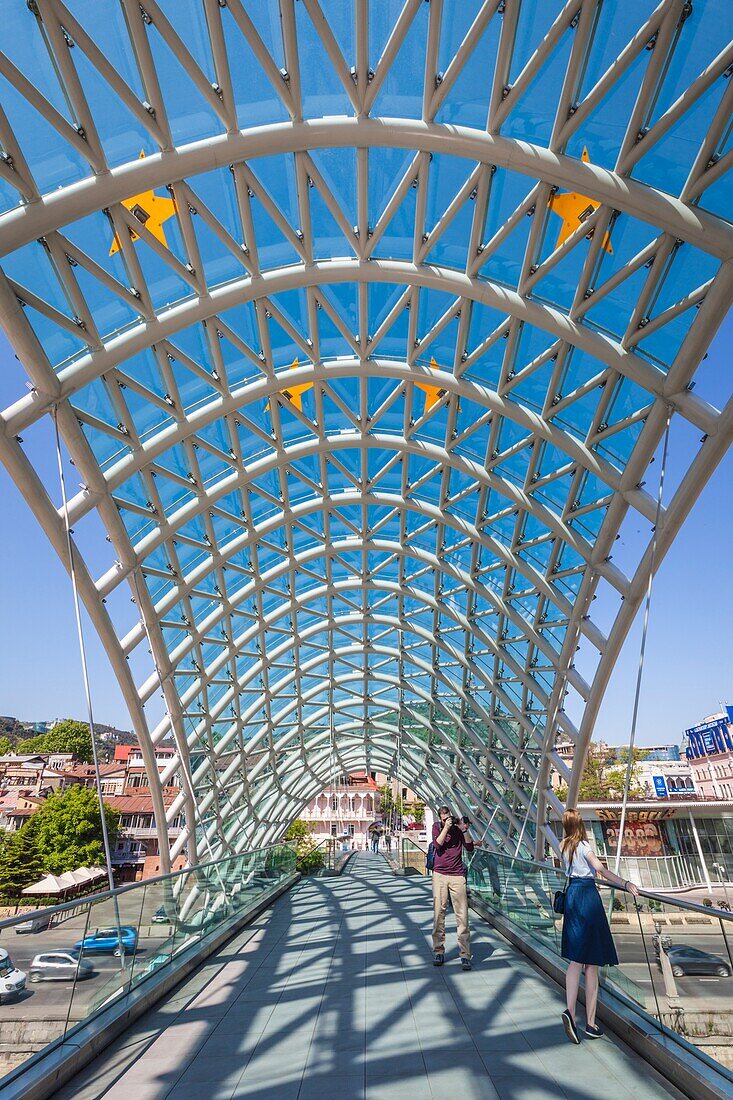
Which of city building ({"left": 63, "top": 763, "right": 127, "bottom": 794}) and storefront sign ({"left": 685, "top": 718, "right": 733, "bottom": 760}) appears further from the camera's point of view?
city building ({"left": 63, "top": 763, "right": 127, "bottom": 794})

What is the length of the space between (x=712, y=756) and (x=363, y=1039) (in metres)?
86.5

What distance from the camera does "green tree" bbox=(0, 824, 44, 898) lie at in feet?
186

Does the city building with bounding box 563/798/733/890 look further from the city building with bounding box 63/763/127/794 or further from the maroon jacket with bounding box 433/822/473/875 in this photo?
the city building with bounding box 63/763/127/794

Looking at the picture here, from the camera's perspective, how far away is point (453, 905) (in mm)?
9727

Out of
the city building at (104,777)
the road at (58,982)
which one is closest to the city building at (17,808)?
the city building at (104,777)

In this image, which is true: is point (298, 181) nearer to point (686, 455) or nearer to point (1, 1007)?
point (686, 455)

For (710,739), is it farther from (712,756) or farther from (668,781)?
(668,781)

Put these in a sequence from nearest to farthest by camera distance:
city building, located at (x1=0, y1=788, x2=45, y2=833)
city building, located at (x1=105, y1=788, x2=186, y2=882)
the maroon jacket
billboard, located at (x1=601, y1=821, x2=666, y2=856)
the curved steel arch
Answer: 1. the maroon jacket
2. the curved steel arch
3. billboard, located at (x1=601, y1=821, x2=666, y2=856)
4. city building, located at (x1=105, y1=788, x2=186, y2=882)
5. city building, located at (x1=0, y1=788, x2=45, y2=833)

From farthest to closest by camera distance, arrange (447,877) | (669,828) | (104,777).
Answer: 1. (104,777)
2. (669,828)
3. (447,877)

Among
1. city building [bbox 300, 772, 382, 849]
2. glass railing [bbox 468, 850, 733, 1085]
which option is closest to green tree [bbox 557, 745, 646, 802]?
city building [bbox 300, 772, 382, 849]

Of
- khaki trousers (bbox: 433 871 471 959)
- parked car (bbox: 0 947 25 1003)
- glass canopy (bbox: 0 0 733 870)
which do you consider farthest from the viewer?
glass canopy (bbox: 0 0 733 870)

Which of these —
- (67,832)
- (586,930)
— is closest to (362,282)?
(586,930)

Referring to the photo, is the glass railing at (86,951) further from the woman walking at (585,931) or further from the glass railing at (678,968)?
the glass railing at (678,968)

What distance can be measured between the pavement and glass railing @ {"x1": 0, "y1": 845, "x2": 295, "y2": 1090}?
473 millimetres
